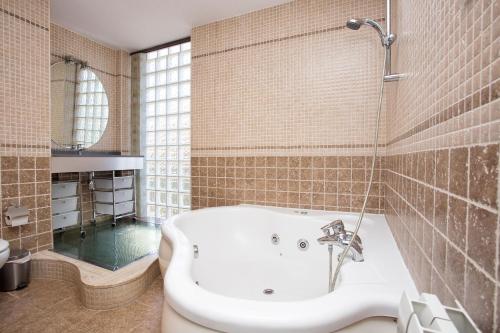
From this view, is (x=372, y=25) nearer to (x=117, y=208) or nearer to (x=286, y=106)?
(x=286, y=106)

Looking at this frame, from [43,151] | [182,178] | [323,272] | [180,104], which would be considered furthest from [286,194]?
[43,151]

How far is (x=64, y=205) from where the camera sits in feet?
8.25

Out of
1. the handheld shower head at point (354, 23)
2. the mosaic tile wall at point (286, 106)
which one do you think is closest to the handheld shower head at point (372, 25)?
the handheld shower head at point (354, 23)

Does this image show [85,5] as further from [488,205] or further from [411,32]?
[488,205]

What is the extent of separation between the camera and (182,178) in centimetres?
292

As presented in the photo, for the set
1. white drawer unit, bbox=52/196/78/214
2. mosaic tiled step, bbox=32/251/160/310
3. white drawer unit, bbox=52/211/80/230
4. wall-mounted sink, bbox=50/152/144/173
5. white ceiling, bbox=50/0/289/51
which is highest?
white ceiling, bbox=50/0/289/51

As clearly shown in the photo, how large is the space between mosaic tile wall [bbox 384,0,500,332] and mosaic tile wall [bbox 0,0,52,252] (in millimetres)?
2621

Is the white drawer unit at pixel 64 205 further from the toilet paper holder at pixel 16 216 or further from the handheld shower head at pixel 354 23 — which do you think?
the handheld shower head at pixel 354 23

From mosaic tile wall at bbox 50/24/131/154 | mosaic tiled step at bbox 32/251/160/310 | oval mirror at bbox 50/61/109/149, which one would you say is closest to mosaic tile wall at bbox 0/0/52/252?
mosaic tiled step at bbox 32/251/160/310

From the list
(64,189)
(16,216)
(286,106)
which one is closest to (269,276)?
(286,106)

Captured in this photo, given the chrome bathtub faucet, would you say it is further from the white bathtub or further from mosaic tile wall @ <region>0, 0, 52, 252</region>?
mosaic tile wall @ <region>0, 0, 52, 252</region>

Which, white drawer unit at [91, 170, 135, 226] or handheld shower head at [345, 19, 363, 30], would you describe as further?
white drawer unit at [91, 170, 135, 226]

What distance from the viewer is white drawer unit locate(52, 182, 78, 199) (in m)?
2.49

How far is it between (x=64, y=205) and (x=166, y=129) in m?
1.29
